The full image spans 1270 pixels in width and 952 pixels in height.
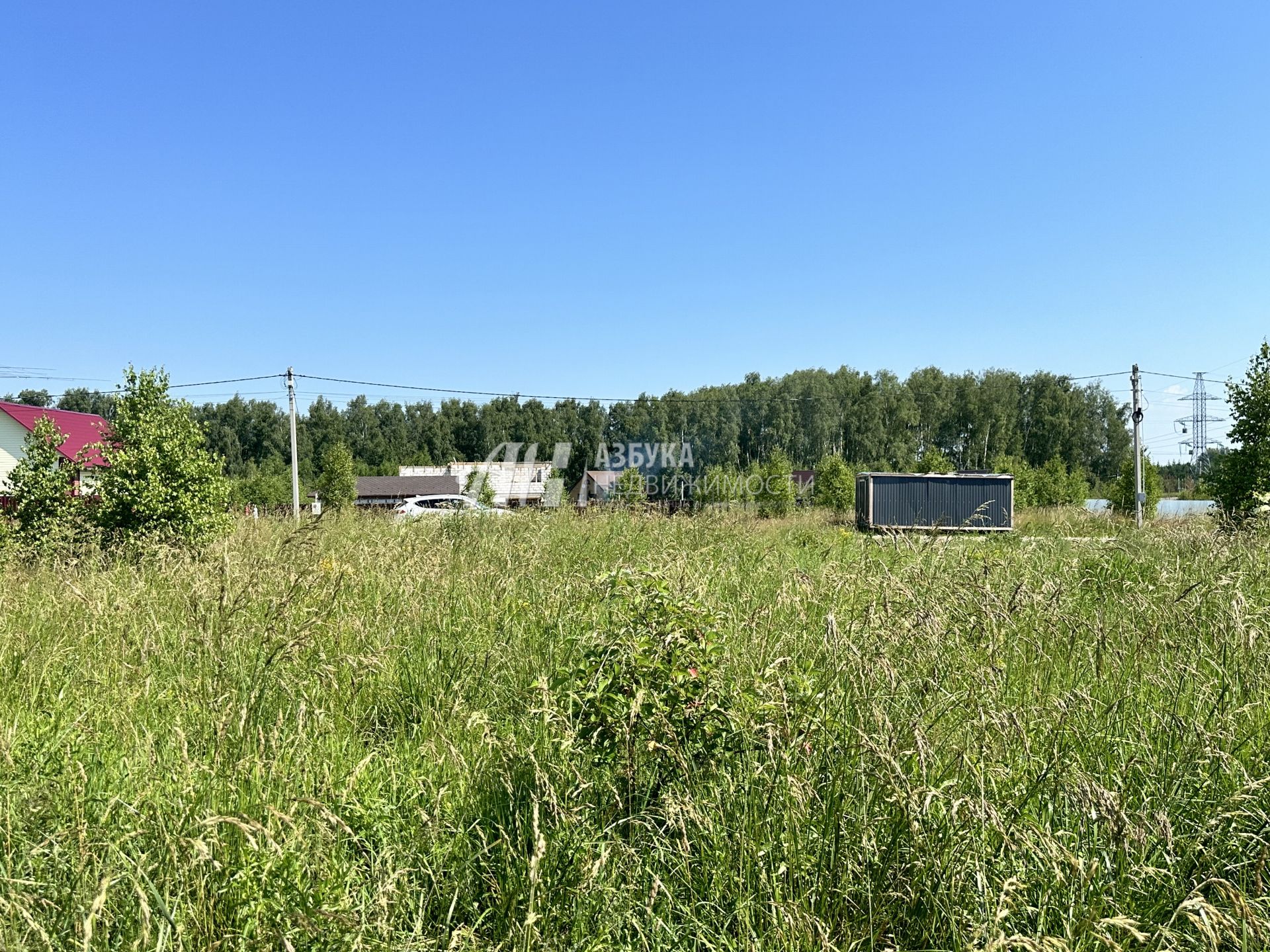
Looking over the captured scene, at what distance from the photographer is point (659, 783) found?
2.32m

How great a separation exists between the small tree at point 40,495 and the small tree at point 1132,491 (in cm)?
2819

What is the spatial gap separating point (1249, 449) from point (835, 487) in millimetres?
21803

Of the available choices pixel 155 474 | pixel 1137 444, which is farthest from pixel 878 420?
pixel 155 474

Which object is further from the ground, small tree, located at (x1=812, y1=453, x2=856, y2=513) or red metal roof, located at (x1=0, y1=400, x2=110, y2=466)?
red metal roof, located at (x1=0, y1=400, x2=110, y2=466)

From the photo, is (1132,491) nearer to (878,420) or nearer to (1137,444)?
(1137,444)

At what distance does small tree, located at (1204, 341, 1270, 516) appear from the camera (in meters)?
11.6

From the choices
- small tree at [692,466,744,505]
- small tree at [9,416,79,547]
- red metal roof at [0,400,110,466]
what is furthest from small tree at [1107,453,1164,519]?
red metal roof at [0,400,110,466]

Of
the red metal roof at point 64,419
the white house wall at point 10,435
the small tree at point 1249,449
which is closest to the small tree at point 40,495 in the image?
the small tree at point 1249,449

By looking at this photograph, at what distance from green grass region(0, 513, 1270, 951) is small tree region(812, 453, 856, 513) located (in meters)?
29.6

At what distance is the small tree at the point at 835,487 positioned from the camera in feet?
108

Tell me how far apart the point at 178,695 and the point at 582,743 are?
73.1 inches

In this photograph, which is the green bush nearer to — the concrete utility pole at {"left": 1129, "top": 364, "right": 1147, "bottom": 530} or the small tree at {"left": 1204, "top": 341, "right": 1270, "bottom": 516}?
the small tree at {"left": 1204, "top": 341, "right": 1270, "bottom": 516}

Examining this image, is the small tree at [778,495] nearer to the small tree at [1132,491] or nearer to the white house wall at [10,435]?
the small tree at [1132,491]

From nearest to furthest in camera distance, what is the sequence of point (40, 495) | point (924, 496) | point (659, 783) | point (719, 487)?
point (659, 783) → point (40, 495) → point (924, 496) → point (719, 487)
